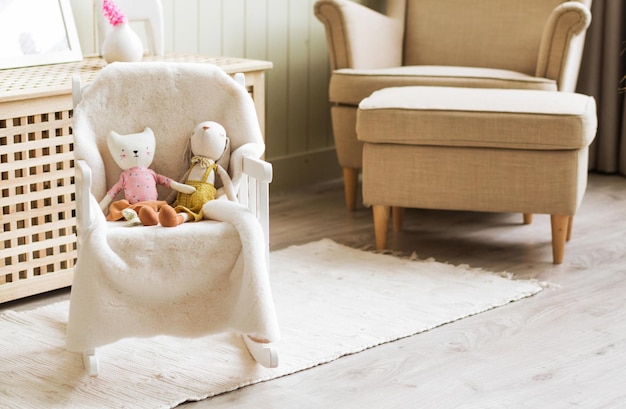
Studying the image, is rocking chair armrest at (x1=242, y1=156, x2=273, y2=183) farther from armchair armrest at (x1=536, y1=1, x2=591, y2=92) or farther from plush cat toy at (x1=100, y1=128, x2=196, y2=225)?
armchair armrest at (x1=536, y1=1, x2=591, y2=92)

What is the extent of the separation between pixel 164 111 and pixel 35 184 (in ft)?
1.50

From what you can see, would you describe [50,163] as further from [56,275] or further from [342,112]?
[342,112]

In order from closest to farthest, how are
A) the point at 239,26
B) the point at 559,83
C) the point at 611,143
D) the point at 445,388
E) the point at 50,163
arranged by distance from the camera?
the point at 445,388
the point at 50,163
the point at 559,83
the point at 239,26
the point at 611,143

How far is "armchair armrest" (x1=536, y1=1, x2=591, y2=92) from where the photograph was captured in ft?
10.7

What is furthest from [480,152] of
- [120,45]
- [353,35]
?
[120,45]

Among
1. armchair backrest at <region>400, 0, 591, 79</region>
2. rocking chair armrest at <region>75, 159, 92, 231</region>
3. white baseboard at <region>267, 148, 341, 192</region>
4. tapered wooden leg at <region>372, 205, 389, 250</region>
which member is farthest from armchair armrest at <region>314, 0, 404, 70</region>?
rocking chair armrest at <region>75, 159, 92, 231</region>

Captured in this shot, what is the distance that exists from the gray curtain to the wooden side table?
233 centimetres

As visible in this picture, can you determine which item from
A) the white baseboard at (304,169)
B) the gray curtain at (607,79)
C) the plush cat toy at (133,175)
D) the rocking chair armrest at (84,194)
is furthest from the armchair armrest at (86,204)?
the gray curtain at (607,79)

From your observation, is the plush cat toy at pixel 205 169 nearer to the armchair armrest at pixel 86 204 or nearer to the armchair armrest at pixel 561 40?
the armchair armrest at pixel 86 204

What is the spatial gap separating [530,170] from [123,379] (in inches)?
53.1

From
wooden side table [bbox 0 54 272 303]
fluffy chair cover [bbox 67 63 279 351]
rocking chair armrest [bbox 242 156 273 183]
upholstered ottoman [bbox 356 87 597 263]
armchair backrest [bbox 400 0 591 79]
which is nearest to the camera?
fluffy chair cover [bbox 67 63 279 351]

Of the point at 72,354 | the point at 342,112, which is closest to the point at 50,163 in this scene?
the point at 72,354

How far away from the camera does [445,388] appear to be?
203 cm

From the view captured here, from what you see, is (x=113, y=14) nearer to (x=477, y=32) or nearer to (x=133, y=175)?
(x=133, y=175)
